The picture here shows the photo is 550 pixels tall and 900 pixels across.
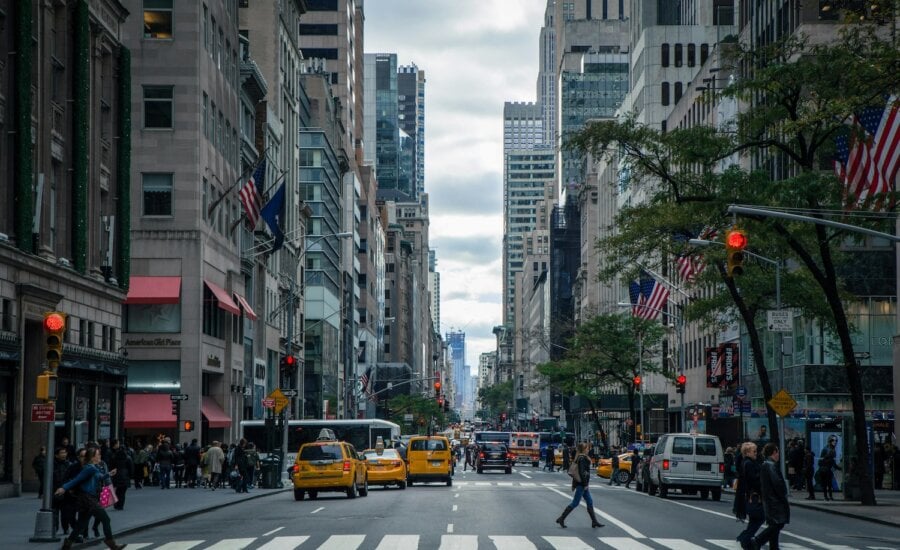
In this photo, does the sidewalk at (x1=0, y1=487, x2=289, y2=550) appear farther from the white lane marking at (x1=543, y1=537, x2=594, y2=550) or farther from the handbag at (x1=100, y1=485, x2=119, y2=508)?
the white lane marking at (x1=543, y1=537, x2=594, y2=550)

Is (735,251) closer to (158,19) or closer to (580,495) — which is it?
(580,495)

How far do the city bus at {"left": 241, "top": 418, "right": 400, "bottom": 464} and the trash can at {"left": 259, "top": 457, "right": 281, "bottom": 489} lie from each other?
1918 centimetres

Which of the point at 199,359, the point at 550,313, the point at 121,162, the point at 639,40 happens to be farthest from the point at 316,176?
the point at 550,313

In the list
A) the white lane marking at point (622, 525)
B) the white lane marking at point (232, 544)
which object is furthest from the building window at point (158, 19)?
Result: the white lane marking at point (232, 544)

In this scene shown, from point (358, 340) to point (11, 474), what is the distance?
10639 cm

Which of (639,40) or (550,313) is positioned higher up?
(639,40)

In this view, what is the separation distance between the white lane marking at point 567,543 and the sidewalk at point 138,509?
790 cm

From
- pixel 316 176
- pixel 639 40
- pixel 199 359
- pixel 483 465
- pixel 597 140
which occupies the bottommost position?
pixel 483 465

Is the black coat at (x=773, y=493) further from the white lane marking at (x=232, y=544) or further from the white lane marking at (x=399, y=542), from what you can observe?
the white lane marking at (x=232, y=544)

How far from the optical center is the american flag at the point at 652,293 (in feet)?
212

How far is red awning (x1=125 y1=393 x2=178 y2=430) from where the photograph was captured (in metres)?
57.7

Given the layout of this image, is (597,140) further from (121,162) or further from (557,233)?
(557,233)

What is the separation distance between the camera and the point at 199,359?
60781mm

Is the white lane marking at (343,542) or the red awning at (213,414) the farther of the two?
the red awning at (213,414)
